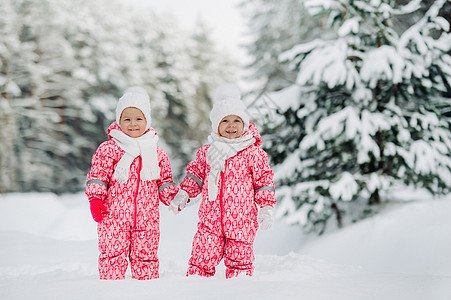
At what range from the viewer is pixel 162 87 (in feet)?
69.1

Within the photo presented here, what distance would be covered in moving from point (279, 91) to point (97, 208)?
3687 millimetres

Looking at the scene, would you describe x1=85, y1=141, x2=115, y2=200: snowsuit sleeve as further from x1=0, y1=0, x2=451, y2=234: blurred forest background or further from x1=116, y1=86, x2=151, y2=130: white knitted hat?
x1=0, y1=0, x2=451, y2=234: blurred forest background

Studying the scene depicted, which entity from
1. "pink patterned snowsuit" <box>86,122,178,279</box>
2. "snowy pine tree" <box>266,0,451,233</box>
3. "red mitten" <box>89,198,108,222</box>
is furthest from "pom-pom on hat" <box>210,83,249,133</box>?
"snowy pine tree" <box>266,0,451,233</box>

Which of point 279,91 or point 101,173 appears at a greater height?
point 279,91

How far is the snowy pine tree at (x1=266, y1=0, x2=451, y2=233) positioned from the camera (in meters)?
5.33

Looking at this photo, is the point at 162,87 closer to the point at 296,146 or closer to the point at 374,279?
the point at 296,146

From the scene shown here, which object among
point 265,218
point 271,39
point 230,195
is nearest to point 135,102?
point 230,195

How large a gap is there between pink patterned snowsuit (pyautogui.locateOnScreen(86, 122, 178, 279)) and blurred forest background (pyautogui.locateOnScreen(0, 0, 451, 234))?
8.24 feet

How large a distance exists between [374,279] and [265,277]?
0.75 metres

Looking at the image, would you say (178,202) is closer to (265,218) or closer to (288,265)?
(265,218)

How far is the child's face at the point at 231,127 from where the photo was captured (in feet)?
11.5

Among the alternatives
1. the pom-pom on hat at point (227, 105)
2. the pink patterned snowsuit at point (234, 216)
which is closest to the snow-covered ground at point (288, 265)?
the pink patterned snowsuit at point (234, 216)

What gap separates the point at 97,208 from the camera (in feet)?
10.6

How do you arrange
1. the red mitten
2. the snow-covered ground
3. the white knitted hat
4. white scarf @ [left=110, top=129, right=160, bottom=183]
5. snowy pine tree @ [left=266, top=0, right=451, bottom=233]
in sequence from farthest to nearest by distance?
1. snowy pine tree @ [left=266, top=0, right=451, bottom=233]
2. the white knitted hat
3. white scarf @ [left=110, top=129, right=160, bottom=183]
4. the red mitten
5. the snow-covered ground
